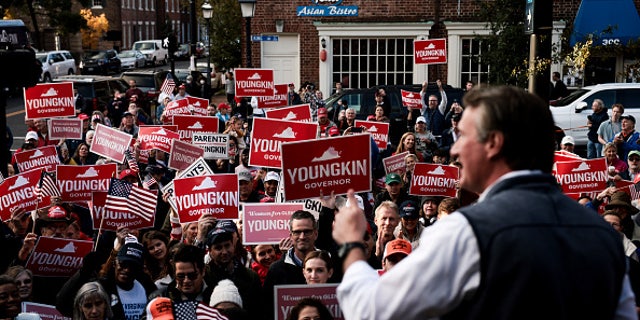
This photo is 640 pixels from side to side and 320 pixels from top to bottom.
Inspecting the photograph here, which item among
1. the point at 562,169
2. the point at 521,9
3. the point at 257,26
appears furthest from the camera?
the point at 257,26

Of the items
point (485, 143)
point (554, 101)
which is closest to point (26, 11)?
point (554, 101)

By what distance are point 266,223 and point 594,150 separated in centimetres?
997

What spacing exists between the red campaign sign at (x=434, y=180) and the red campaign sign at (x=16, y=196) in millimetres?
4356

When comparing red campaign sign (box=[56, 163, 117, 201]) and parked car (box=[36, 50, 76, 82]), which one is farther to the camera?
parked car (box=[36, 50, 76, 82])

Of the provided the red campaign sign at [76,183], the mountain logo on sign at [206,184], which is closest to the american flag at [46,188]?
the red campaign sign at [76,183]

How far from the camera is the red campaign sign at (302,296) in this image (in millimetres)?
5660

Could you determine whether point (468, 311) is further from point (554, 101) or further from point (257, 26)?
point (257, 26)

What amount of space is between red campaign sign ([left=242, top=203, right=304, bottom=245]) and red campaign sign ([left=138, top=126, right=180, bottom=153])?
4.80 metres

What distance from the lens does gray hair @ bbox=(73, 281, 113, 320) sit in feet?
20.0

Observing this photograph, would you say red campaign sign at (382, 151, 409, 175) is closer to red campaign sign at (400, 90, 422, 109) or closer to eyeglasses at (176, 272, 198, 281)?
eyeglasses at (176, 272, 198, 281)

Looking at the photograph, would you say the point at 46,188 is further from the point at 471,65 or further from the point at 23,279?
the point at 471,65

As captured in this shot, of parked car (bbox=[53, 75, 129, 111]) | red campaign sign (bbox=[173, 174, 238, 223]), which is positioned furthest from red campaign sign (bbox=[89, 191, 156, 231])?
parked car (bbox=[53, 75, 129, 111])

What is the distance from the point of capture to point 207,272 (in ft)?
23.2

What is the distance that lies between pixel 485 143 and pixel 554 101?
773 inches
